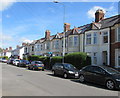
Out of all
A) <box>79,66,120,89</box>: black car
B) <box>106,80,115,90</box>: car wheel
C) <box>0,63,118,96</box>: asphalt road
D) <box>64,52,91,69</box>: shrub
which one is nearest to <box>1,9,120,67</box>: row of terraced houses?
<box>64,52,91,69</box>: shrub

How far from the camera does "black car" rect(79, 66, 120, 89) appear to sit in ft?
33.3

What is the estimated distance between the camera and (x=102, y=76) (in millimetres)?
11062

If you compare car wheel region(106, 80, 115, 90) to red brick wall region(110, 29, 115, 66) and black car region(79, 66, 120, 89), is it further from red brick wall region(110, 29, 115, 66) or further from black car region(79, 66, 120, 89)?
red brick wall region(110, 29, 115, 66)

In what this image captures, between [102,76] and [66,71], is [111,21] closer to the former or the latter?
[66,71]

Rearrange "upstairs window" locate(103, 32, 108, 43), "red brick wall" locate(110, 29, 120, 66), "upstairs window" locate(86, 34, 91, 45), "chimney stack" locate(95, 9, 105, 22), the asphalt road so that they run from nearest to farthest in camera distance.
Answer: the asphalt road < "red brick wall" locate(110, 29, 120, 66) < "upstairs window" locate(103, 32, 108, 43) < "upstairs window" locate(86, 34, 91, 45) < "chimney stack" locate(95, 9, 105, 22)

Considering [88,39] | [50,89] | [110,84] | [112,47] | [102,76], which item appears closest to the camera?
[50,89]

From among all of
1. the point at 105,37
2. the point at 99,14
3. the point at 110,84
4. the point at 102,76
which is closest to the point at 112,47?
the point at 105,37

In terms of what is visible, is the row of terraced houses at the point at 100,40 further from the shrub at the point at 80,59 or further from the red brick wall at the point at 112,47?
the shrub at the point at 80,59

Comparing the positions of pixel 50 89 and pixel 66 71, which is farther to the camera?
pixel 66 71

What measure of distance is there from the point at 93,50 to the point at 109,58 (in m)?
3.13

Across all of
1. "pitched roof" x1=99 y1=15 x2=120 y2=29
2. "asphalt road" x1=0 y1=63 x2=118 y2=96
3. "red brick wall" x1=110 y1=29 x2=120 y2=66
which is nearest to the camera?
"asphalt road" x1=0 y1=63 x2=118 y2=96

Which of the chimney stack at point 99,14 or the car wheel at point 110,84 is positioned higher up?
the chimney stack at point 99,14

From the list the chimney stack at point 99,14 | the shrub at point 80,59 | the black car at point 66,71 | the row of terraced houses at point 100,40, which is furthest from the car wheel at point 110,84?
the chimney stack at point 99,14

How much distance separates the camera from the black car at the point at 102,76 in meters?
10.2
